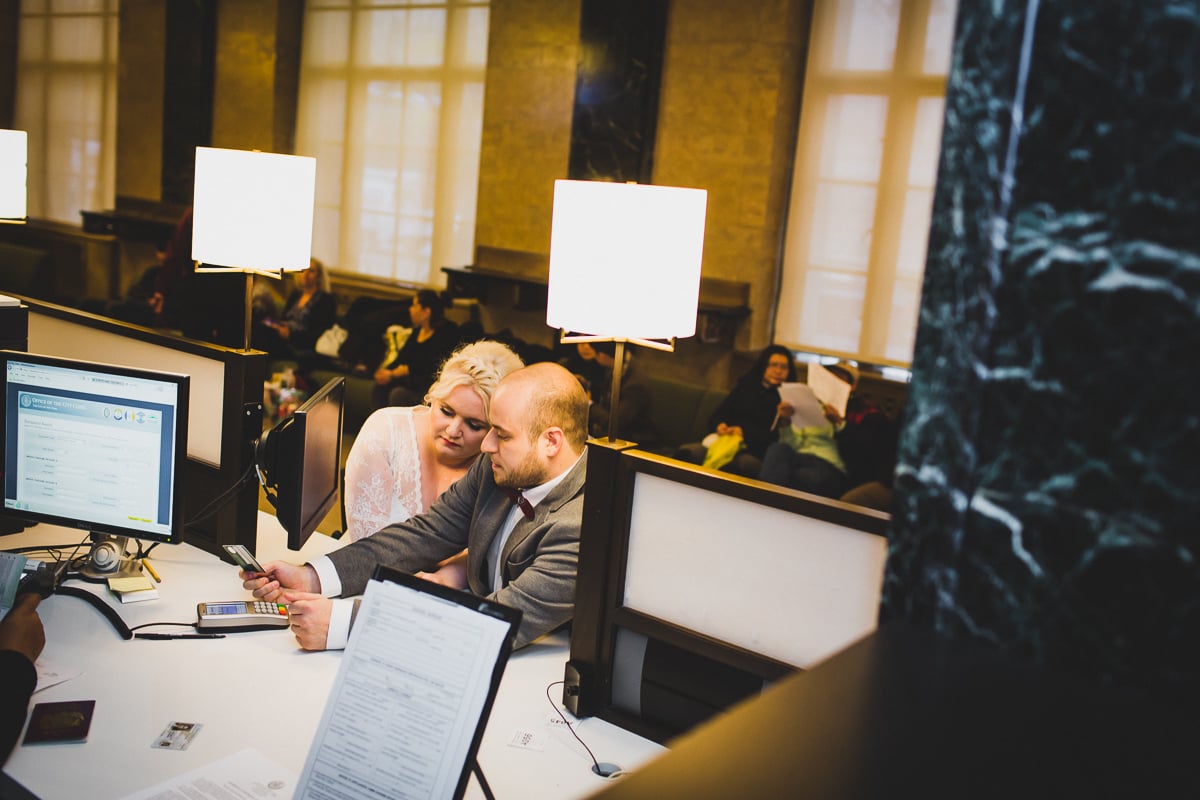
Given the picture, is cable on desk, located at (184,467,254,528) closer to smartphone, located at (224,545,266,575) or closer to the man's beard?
smartphone, located at (224,545,266,575)

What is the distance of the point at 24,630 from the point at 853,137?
5.49 m

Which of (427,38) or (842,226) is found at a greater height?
(427,38)

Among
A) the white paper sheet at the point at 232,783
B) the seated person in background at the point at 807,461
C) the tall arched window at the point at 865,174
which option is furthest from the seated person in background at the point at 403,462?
the tall arched window at the point at 865,174

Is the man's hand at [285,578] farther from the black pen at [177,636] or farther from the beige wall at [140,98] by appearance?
the beige wall at [140,98]

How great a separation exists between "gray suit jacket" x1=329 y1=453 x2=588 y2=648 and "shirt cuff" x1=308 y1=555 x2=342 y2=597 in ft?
0.05

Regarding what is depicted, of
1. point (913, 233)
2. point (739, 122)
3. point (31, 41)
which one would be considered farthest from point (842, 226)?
point (31, 41)

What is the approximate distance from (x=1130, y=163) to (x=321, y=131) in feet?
29.8

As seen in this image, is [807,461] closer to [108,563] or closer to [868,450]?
[868,450]

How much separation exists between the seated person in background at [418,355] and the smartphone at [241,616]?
163 inches

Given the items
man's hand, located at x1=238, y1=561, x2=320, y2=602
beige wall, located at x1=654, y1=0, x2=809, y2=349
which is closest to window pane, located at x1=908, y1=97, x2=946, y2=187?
beige wall, located at x1=654, y1=0, x2=809, y2=349

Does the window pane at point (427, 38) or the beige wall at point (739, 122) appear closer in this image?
the beige wall at point (739, 122)

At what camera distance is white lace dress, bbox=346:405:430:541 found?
3.13m

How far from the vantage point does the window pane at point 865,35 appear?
617 cm

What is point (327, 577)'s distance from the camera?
2391 mm
